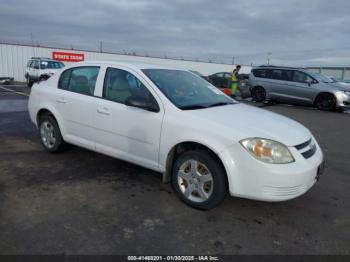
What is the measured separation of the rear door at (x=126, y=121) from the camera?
376 cm

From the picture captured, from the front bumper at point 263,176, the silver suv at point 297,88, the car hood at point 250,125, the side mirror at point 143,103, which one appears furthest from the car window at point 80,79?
the silver suv at point 297,88

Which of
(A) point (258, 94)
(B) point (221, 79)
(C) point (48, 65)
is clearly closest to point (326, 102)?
(A) point (258, 94)

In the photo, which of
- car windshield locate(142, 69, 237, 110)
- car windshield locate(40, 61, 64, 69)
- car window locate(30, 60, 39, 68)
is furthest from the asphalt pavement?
car window locate(30, 60, 39, 68)

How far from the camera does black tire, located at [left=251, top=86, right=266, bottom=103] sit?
14414 mm

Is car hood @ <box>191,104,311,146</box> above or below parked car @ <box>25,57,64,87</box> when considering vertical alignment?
below

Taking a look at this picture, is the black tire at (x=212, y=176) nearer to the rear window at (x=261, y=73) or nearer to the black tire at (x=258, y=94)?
the black tire at (x=258, y=94)

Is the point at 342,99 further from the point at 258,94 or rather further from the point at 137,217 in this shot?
the point at 137,217

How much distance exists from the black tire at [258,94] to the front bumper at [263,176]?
11680 millimetres

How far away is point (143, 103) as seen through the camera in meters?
3.69

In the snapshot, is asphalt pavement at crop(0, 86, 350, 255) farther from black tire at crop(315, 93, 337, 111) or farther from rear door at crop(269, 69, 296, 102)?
rear door at crop(269, 69, 296, 102)

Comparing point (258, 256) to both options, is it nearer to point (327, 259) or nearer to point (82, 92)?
point (327, 259)

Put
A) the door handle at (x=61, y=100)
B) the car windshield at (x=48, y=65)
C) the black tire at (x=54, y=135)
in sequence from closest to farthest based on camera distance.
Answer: the door handle at (x=61, y=100), the black tire at (x=54, y=135), the car windshield at (x=48, y=65)

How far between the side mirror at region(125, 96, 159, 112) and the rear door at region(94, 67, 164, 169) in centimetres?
4

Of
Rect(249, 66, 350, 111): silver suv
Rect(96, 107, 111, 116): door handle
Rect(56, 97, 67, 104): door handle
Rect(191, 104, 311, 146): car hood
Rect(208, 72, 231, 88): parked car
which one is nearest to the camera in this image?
Rect(191, 104, 311, 146): car hood
